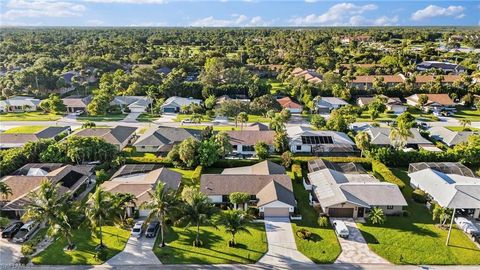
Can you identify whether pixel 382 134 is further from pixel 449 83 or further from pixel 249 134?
pixel 449 83

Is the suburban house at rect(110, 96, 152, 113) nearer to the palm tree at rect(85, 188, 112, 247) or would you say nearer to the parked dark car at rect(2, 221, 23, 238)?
the parked dark car at rect(2, 221, 23, 238)

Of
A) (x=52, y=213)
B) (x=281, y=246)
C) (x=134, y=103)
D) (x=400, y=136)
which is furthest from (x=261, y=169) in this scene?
(x=134, y=103)

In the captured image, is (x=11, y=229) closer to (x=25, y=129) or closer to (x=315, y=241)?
(x=315, y=241)

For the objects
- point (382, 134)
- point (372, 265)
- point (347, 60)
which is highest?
point (347, 60)

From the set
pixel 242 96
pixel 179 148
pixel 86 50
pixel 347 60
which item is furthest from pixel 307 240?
pixel 86 50

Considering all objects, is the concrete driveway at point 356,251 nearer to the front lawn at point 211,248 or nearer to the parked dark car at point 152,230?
the front lawn at point 211,248
